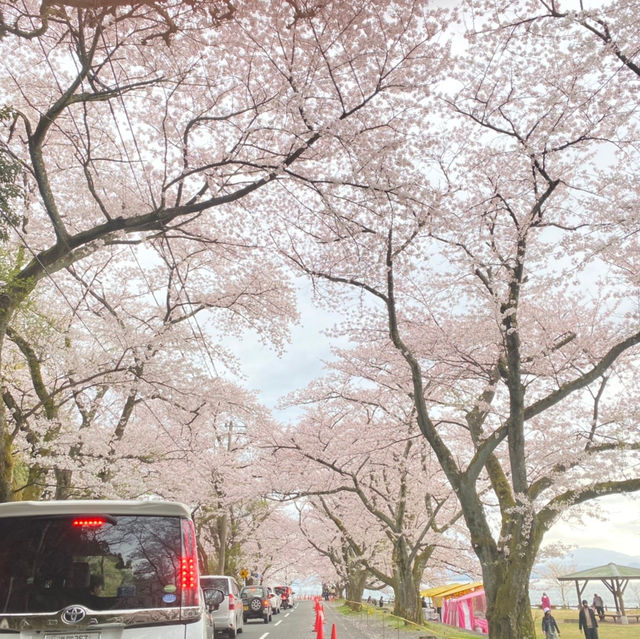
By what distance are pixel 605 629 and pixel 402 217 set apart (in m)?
20.7

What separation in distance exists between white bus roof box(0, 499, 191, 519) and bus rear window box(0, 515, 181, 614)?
0.04 metres

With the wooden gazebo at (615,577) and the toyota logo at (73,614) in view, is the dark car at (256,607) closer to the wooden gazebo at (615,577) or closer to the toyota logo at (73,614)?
the wooden gazebo at (615,577)

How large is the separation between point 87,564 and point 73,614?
29cm

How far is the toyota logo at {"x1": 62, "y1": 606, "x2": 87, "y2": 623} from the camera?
134 inches

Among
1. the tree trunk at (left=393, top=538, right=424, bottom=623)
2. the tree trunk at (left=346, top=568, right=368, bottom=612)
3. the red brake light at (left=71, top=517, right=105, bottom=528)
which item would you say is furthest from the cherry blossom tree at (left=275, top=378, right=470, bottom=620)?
the red brake light at (left=71, top=517, right=105, bottom=528)

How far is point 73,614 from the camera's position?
3.42m

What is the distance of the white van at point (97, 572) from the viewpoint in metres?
3.42

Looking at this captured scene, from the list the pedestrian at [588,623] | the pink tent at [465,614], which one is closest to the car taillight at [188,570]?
the pedestrian at [588,623]

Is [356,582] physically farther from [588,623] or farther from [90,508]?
[90,508]

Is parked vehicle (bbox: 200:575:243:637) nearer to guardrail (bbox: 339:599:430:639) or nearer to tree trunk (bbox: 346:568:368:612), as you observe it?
guardrail (bbox: 339:599:430:639)

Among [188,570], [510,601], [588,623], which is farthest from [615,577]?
[188,570]

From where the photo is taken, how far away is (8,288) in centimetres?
772

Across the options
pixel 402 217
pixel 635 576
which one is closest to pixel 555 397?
pixel 402 217

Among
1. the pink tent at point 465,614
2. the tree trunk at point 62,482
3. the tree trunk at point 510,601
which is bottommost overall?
the pink tent at point 465,614
